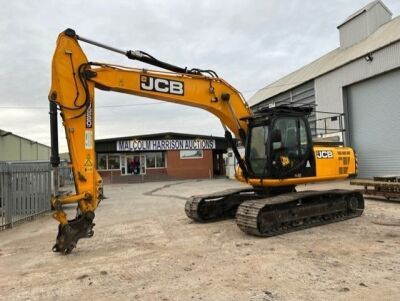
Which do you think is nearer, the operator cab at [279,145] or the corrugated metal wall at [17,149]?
the operator cab at [279,145]

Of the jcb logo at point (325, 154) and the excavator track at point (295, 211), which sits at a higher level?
the jcb logo at point (325, 154)

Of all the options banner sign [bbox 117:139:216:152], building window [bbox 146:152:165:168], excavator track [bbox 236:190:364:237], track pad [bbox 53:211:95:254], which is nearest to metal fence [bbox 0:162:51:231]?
track pad [bbox 53:211:95:254]

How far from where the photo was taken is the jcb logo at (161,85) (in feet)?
25.4

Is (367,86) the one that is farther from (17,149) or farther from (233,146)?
(17,149)

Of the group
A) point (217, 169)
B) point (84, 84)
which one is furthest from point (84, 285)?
point (217, 169)

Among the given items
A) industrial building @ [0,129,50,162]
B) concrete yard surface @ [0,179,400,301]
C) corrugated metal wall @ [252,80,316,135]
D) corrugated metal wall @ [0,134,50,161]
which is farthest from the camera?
corrugated metal wall @ [0,134,50,161]

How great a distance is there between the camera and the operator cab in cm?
855

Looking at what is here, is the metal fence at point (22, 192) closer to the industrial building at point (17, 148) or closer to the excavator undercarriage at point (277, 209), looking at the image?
the excavator undercarriage at point (277, 209)

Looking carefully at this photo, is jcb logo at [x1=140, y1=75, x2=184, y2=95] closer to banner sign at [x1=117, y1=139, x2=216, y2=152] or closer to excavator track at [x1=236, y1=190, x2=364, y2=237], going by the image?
excavator track at [x1=236, y1=190, x2=364, y2=237]

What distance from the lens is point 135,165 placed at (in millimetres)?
35688

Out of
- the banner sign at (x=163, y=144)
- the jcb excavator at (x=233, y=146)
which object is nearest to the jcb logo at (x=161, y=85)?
the jcb excavator at (x=233, y=146)

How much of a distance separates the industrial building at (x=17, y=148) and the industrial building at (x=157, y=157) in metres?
14.4

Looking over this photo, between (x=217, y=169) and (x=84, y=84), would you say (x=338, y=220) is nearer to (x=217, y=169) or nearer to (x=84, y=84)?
(x=84, y=84)

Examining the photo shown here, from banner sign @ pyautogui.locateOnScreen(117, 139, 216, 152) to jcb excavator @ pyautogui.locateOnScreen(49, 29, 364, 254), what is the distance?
84.3 ft
